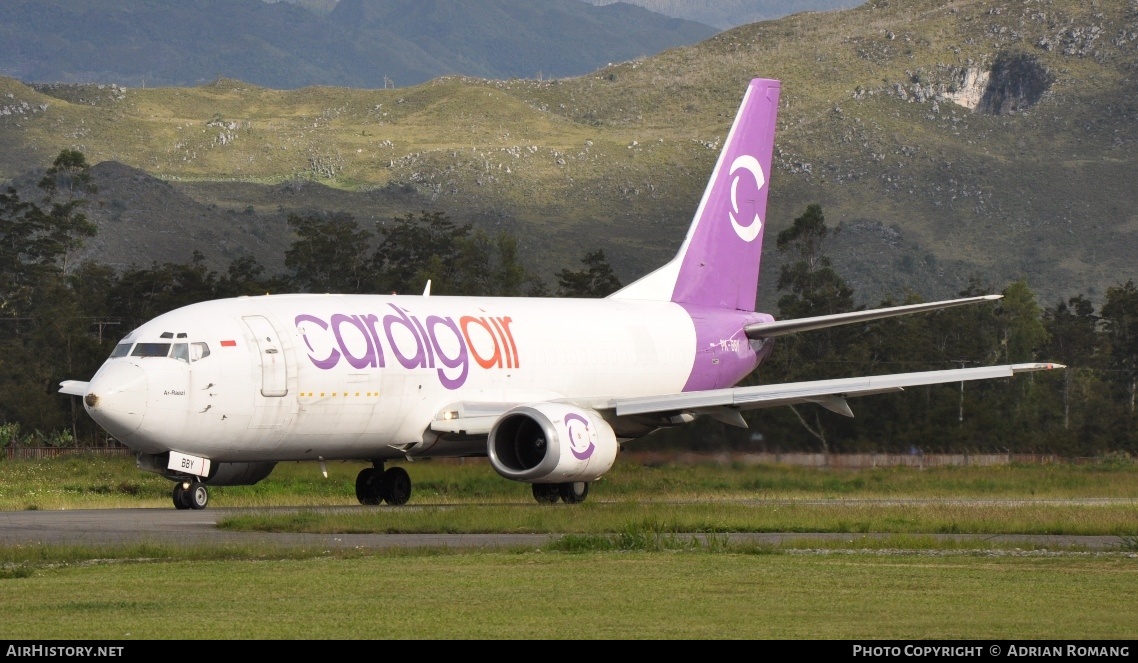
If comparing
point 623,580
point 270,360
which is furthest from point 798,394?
point 623,580

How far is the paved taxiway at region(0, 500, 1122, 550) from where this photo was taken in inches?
826

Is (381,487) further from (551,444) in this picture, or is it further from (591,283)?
(591,283)

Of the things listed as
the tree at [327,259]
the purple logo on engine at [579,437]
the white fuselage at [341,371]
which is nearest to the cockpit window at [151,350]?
the white fuselage at [341,371]

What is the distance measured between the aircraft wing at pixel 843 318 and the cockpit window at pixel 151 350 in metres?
11.8

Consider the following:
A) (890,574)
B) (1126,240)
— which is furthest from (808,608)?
(1126,240)

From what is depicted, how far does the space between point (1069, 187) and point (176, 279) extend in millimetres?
136070

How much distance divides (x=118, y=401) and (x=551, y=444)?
23.0 ft

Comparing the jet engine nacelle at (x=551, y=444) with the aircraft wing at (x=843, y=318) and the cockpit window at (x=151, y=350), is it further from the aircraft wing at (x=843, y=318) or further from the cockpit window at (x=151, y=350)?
the cockpit window at (x=151, y=350)

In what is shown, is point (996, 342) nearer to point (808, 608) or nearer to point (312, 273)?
point (312, 273)

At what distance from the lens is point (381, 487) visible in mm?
31328

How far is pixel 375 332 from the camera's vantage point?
28891 millimetres

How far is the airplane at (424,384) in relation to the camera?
2650 cm

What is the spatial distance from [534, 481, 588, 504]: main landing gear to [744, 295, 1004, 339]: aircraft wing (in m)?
5.27

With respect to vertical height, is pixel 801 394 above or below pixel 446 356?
below
